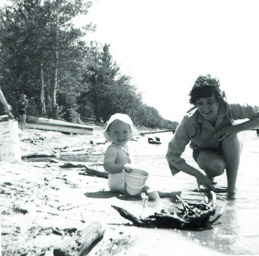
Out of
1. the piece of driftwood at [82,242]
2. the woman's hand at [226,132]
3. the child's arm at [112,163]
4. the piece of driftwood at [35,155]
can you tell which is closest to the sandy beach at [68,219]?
the piece of driftwood at [82,242]

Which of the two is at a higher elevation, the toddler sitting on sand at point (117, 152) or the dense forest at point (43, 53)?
the dense forest at point (43, 53)

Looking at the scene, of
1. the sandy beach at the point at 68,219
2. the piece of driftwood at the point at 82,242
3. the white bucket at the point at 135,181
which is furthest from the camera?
the white bucket at the point at 135,181

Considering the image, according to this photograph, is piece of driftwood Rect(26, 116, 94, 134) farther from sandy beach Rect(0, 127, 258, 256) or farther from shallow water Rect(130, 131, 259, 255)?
sandy beach Rect(0, 127, 258, 256)

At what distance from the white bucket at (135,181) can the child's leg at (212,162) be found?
78cm

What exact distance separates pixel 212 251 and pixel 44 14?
21.6 m

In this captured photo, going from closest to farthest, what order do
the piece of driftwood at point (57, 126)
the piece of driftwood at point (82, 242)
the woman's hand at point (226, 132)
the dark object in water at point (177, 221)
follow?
the piece of driftwood at point (82, 242), the dark object in water at point (177, 221), the woman's hand at point (226, 132), the piece of driftwood at point (57, 126)

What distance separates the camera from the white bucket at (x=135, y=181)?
10.2ft

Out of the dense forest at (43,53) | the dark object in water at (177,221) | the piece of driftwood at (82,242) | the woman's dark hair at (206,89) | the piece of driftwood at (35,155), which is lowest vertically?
the piece of driftwood at (35,155)

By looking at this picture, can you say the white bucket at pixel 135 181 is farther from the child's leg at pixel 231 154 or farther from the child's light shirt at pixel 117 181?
the child's leg at pixel 231 154

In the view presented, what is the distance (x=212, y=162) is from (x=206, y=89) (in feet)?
2.56

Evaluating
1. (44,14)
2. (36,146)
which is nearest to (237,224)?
(36,146)

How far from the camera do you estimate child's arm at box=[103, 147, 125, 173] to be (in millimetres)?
3279

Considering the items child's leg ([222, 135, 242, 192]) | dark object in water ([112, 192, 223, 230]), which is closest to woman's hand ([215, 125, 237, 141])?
child's leg ([222, 135, 242, 192])

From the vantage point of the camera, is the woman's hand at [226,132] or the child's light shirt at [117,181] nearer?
the child's light shirt at [117,181]
